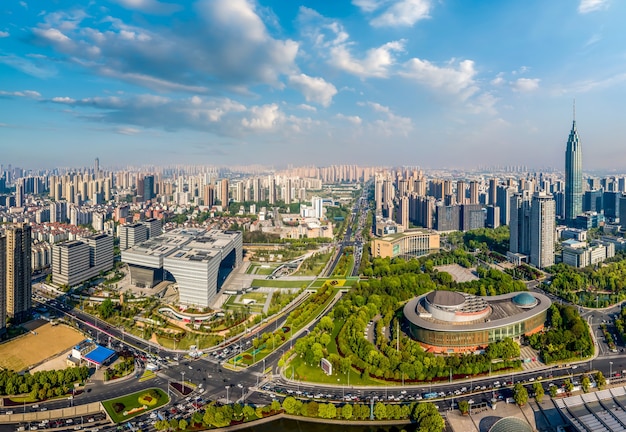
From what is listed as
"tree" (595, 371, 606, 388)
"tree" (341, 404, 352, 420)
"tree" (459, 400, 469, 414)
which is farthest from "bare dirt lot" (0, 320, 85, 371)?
"tree" (595, 371, 606, 388)

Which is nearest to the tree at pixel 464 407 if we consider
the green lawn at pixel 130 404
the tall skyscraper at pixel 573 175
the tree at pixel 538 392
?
the tree at pixel 538 392

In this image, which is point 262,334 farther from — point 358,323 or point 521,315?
point 521,315

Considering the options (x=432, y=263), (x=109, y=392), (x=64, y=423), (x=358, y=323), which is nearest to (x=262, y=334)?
(x=358, y=323)

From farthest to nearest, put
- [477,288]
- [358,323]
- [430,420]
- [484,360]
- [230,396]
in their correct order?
[477,288], [358,323], [484,360], [230,396], [430,420]

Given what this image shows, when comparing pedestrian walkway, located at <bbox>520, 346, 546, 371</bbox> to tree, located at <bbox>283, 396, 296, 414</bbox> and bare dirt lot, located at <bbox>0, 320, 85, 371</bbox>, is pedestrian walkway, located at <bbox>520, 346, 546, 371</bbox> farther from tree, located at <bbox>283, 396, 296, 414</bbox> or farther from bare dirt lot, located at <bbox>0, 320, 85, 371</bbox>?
bare dirt lot, located at <bbox>0, 320, 85, 371</bbox>

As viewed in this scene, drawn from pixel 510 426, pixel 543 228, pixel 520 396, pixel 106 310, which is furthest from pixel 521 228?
pixel 106 310

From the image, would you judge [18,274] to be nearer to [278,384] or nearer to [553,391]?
[278,384]

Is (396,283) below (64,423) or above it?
above
